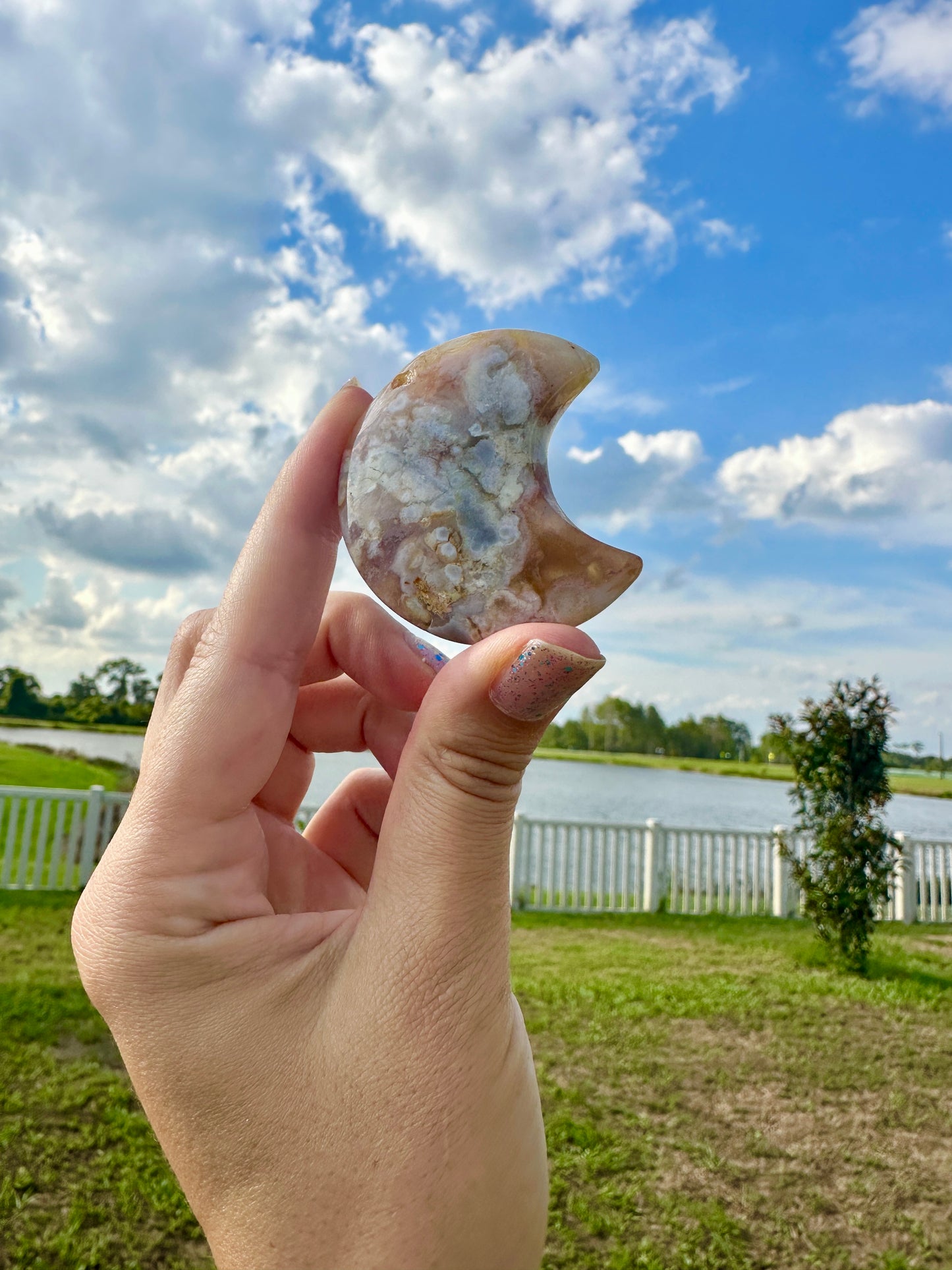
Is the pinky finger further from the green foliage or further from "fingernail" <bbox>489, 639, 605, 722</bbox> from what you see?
the green foliage

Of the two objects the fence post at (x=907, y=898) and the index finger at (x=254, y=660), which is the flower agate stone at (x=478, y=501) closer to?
the index finger at (x=254, y=660)

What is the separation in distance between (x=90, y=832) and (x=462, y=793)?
9.70 meters

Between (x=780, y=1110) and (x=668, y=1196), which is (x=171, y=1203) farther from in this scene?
(x=780, y=1110)

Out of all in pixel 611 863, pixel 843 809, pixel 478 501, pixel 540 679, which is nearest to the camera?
pixel 540 679

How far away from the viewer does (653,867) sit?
35.7 ft

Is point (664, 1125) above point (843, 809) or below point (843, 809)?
below

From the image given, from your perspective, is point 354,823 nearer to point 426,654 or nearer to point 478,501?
point 426,654

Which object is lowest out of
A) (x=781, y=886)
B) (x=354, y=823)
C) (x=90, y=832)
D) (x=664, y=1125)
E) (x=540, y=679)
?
(x=664, y=1125)

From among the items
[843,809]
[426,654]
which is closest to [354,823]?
[426,654]

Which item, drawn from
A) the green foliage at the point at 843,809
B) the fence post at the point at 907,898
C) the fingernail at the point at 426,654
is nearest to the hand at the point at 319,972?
the fingernail at the point at 426,654

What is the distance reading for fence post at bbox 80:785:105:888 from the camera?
30.8 feet

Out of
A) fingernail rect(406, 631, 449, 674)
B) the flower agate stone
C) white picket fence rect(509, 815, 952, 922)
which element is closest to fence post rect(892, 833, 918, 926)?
white picket fence rect(509, 815, 952, 922)

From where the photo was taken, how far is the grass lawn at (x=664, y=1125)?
137 inches

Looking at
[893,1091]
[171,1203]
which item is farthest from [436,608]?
[893,1091]
